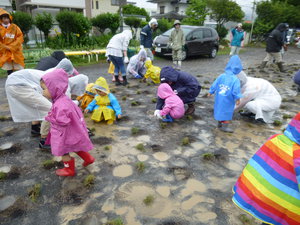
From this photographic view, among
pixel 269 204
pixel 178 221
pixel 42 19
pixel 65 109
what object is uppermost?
pixel 42 19

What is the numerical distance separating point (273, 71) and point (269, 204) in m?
8.94

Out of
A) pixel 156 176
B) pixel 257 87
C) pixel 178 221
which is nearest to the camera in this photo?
pixel 178 221

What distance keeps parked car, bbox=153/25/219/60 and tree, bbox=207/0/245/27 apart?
1050cm

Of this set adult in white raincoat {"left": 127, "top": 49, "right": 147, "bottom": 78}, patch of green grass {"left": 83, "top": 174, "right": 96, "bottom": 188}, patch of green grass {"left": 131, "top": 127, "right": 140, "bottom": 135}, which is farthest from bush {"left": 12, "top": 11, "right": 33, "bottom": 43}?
patch of green grass {"left": 83, "top": 174, "right": 96, "bottom": 188}

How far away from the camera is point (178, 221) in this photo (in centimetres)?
205

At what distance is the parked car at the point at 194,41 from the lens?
1107 centimetres

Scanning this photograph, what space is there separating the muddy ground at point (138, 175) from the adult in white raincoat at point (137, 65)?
322 cm

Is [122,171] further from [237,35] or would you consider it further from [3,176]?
[237,35]

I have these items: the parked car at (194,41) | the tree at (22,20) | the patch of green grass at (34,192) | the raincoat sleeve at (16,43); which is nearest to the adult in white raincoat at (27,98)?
the patch of green grass at (34,192)

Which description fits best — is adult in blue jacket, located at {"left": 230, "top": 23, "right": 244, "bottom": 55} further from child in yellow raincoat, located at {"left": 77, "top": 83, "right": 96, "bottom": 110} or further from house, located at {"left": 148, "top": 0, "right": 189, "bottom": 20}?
house, located at {"left": 148, "top": 0, "right": 189, "bottom": 20}

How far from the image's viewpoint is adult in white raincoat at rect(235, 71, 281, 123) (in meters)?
4.07

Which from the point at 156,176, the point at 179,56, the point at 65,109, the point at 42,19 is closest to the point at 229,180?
the point at 156,176

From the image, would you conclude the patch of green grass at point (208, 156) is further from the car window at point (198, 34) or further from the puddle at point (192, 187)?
the car window at point (198, 34)

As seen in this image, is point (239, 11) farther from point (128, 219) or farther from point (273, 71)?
point (128, 219)
